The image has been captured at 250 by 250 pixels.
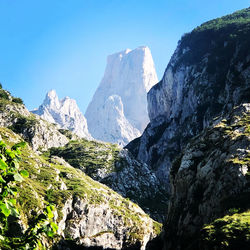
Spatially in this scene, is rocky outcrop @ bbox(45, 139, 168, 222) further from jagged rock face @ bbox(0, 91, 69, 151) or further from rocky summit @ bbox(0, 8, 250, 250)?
jagged rock face @ bbox(0, 91, 69, 151)

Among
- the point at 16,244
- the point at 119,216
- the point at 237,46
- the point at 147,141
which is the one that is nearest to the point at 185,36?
the point at 237,46

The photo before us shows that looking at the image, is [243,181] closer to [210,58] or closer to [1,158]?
[1,158]

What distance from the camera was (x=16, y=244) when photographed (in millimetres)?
6883

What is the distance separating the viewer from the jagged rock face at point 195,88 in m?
118

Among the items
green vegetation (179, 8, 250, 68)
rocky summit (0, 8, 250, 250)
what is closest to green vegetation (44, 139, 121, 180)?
rocky summit (0, 8, 250, 250)

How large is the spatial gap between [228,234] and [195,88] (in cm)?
13000

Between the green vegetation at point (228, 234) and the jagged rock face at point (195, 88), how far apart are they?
79242 mm

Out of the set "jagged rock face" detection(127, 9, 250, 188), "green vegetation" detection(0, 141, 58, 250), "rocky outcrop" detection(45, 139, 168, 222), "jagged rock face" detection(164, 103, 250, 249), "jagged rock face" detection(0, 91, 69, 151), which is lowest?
"green vegetation" detection(0, 141, 58, 250)

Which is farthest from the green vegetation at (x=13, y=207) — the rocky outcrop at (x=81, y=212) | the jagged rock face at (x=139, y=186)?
the jagged rock face at (x=139, y=186)

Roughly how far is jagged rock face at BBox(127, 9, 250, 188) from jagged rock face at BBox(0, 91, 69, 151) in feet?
205

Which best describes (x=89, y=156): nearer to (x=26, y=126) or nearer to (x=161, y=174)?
(x=26, y=126)

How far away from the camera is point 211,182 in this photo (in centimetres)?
3562

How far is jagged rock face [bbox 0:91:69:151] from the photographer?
106875mm

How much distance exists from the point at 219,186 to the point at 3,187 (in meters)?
31.3
